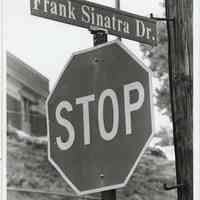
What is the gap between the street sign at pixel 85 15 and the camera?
365 cm

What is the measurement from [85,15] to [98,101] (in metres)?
0.74

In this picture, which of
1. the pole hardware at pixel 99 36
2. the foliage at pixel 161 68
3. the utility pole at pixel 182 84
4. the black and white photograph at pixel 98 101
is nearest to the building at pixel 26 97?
the black and white photograph at pixel 98 101

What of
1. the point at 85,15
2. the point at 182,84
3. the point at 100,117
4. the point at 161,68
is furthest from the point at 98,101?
the point at 161,68

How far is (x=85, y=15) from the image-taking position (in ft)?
12.0

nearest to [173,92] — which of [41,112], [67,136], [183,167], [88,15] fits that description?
[183,167]

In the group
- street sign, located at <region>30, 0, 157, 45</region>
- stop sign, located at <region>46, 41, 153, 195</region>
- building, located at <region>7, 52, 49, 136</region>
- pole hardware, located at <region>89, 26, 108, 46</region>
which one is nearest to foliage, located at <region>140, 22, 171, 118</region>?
building, located at <region>7, 52, 49, 136</region>

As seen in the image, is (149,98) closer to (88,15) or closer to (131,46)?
(88,15)

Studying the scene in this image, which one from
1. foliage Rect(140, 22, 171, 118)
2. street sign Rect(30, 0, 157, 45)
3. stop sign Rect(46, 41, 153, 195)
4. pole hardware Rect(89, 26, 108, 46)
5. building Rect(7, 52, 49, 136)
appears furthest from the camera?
building Rect(7, 52, 49, 136)

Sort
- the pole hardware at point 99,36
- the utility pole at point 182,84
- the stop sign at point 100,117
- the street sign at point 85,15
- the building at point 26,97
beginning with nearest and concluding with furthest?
the stop sign at point 100,117 < the pole hardware at point 99,36 < the street sign at point 85,15 < the utility pole at point 182,84 < the building at point 26,97

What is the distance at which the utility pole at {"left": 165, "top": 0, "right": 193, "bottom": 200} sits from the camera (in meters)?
4.72

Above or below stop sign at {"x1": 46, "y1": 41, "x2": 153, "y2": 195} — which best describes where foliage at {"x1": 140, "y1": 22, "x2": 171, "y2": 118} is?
above

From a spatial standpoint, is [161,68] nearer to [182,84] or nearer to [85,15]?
[182,84]

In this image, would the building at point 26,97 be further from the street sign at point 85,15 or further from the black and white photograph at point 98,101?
the street sign at point 85,15

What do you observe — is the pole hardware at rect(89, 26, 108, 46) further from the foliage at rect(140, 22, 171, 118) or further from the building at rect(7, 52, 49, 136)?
the building at rect(7, 52, 49, 136)
